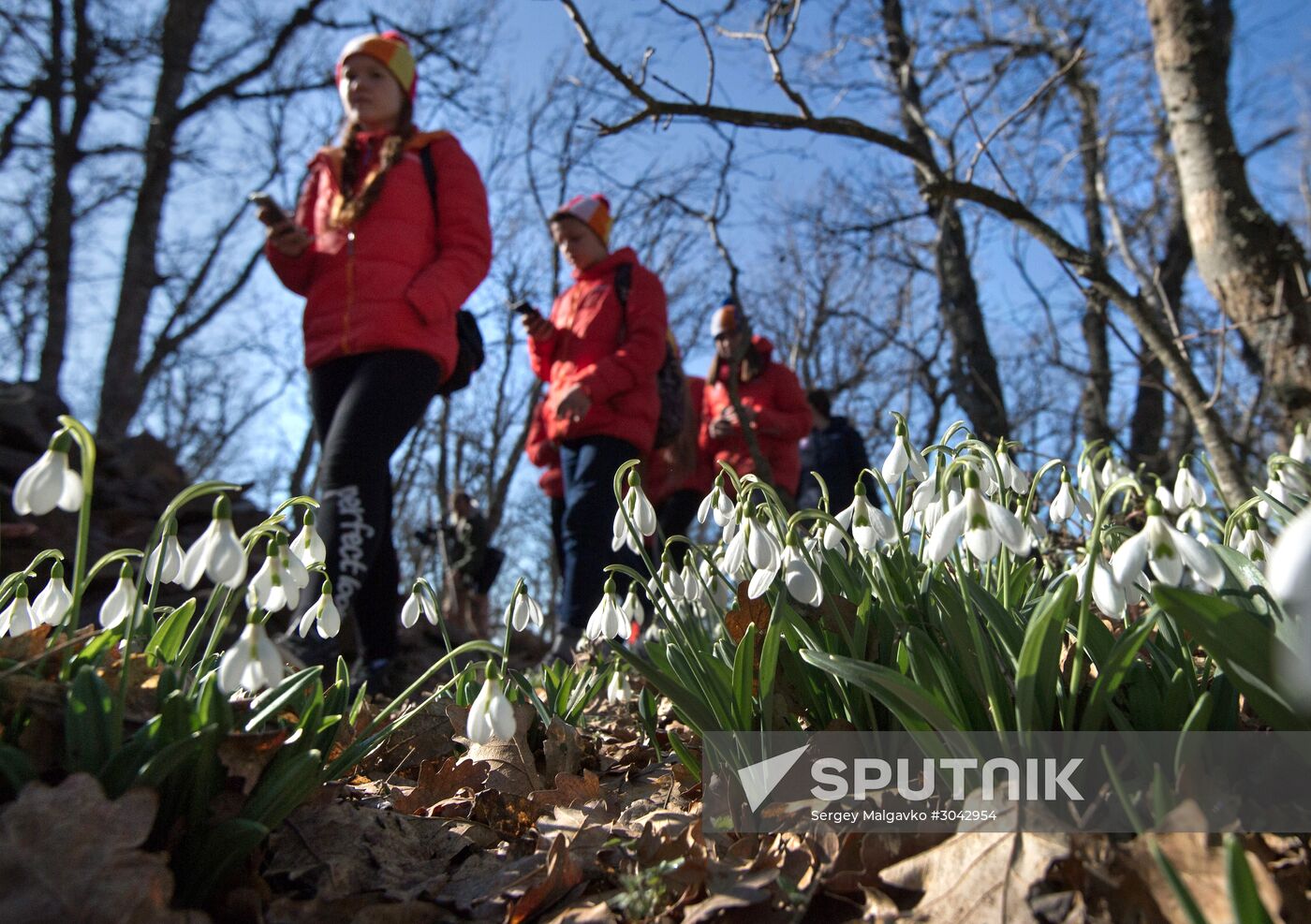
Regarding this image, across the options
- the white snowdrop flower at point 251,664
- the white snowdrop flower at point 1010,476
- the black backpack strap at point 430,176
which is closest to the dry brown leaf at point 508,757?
the white snowdrop flower at point 251,664

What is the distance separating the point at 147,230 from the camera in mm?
9367

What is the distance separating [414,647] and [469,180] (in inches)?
169

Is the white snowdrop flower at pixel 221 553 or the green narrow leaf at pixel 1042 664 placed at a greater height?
the white snowdrop flower at pixel 221 553

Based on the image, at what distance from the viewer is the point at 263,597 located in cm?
139

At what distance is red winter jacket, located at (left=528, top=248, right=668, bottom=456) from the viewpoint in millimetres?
3834

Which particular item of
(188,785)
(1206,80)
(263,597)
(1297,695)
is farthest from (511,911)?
(1206,80)

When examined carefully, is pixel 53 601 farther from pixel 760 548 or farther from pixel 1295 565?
pixel 1295 565

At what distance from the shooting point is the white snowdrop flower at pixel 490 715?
1.36 metres

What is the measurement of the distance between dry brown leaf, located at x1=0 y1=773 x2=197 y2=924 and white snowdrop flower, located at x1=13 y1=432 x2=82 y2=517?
1.29 feet

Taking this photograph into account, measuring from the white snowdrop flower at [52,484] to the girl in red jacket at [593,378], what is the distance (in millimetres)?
2426

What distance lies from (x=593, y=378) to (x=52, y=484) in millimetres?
2673

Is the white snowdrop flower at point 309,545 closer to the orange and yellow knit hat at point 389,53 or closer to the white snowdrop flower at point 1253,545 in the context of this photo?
the white snowdrop flower at point 1253,545

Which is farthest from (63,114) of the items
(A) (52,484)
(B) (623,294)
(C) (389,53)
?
(A) (52,484)

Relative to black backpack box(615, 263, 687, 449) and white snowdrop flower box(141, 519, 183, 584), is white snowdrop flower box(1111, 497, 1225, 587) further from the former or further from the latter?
black backpack box(615, 263, 687, 449)
